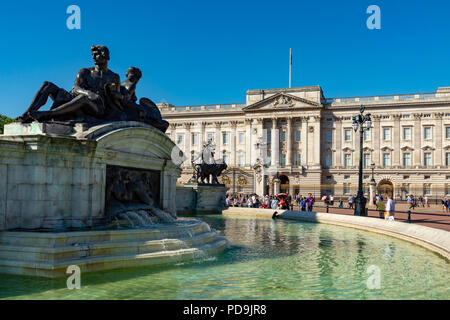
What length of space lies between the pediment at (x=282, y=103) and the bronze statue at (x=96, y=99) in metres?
56.4

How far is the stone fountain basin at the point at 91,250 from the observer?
249 inches

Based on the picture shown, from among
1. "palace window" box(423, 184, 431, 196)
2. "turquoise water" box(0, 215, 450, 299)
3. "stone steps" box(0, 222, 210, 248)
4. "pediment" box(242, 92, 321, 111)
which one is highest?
"pediment" box(242, 92, 321, 111)

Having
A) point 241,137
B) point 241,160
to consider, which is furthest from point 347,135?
point 241,160

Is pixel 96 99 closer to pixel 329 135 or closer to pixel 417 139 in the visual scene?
pixel 329 135

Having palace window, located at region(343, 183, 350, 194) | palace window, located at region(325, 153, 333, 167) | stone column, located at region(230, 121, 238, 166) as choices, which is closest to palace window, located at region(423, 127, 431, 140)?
palace window, located at region(343, 183, 350, 194)

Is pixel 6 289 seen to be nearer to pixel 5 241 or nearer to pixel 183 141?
pixel 5 241

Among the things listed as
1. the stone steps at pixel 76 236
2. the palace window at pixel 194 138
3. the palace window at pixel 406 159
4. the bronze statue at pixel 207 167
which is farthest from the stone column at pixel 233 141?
the stone steps at pixel 76 236

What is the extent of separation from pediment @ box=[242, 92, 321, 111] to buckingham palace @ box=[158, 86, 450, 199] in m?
0.16

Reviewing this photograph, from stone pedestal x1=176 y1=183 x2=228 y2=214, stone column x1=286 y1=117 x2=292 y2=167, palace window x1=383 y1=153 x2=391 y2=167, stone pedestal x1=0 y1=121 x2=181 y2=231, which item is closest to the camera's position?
stone pedestal x1=0 y1=121 x2=181 y2=231

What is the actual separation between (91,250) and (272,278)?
323 centimetres

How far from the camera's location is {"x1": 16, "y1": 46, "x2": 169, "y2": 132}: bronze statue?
8344 millimetres

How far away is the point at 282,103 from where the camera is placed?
215 ft

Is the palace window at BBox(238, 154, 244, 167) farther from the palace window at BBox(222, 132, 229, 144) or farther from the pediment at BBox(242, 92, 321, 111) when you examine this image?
the pediment at BBox(242, 92, 321, 111)

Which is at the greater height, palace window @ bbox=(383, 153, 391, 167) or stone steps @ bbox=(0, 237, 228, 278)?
palace window @ bbox=(383, 153, 391, 167)
